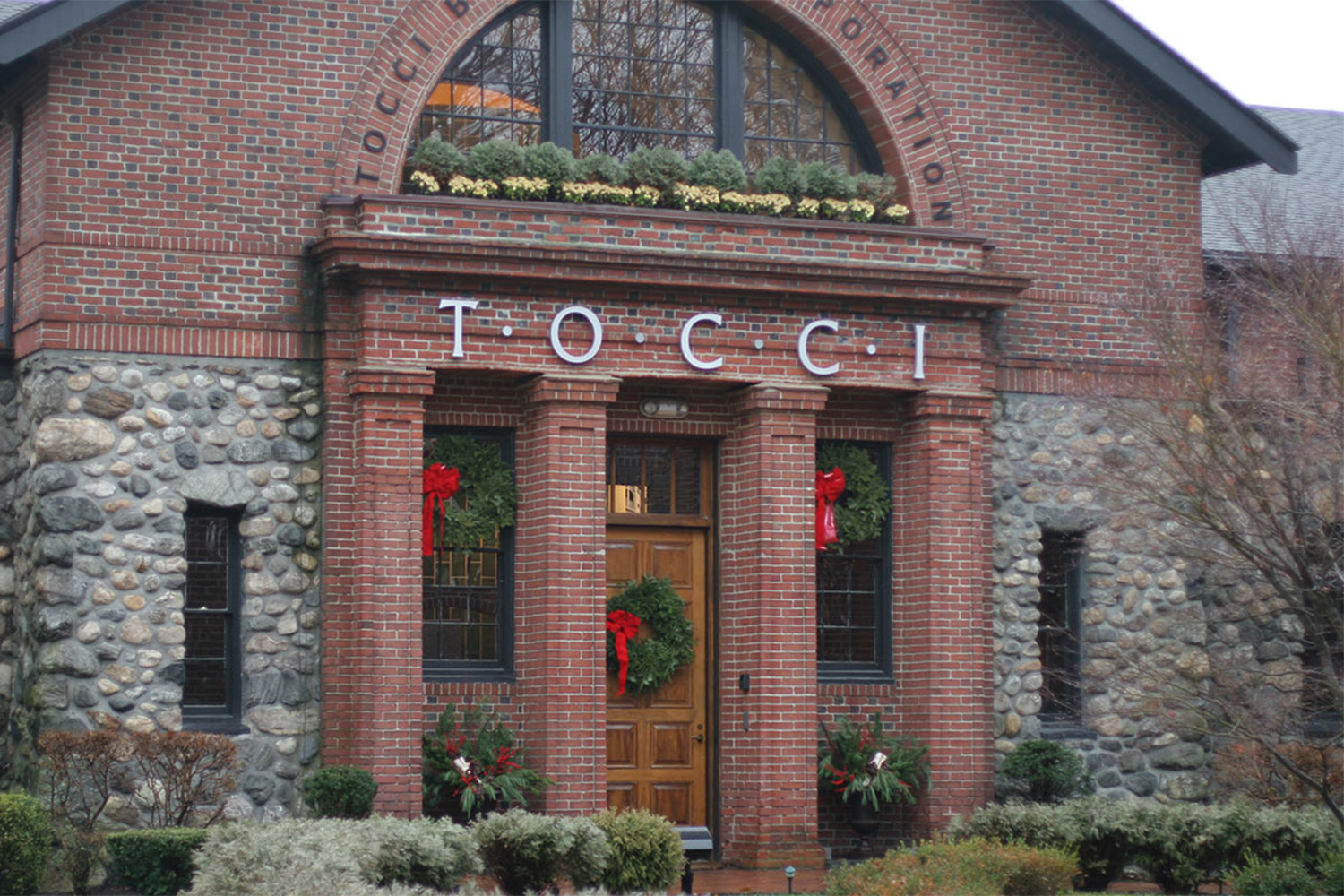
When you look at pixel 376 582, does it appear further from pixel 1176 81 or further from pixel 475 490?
pixel 1176 81

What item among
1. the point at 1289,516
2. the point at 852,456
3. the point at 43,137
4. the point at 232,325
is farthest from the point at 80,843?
the point at 1289,516

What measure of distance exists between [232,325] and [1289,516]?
27.6ft

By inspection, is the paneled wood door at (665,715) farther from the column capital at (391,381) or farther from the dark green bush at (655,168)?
the dark green bush at (655,168)

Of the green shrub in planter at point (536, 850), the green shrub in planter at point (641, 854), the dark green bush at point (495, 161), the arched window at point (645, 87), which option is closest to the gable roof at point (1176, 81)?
the arched window at point (645, 87)

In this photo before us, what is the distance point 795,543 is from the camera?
1861 cm

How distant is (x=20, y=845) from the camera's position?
48.9 feet

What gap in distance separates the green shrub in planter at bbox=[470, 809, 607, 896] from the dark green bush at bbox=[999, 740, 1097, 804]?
5135 mm

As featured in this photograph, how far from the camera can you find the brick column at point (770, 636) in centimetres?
1828

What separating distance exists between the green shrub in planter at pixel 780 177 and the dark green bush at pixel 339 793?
627cm

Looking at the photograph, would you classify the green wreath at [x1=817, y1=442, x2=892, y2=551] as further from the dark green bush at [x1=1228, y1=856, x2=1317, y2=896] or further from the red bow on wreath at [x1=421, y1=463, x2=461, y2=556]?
the dark green bush at [x1=1228, y1=856, x2=1317, y2=896]

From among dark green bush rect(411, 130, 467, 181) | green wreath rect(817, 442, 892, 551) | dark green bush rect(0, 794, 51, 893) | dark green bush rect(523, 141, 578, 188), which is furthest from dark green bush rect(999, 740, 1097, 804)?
dark green bush rect(0, 794, 51, 893)

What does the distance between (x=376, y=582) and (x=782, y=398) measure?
153 inches

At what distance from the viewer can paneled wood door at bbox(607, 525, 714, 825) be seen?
18703mm

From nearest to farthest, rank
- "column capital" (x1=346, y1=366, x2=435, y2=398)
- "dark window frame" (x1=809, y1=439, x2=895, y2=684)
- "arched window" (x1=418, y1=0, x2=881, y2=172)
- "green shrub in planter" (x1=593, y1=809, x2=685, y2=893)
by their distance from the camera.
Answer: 1. "green shrub in planter" (x1=593, y1=809, x2=685, y2=893)
2. "column capital" (x1=346, y1=366, x2=435, y2=398)
3. "arched window" (x1=418, y1=0, x2=881, y2=172)
4. "dark window frame" (x1=809, y1=439, x2=895, y2=684)
